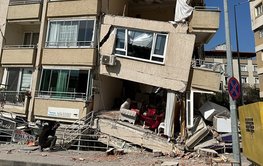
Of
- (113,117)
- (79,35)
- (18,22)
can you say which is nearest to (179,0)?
(79,35)

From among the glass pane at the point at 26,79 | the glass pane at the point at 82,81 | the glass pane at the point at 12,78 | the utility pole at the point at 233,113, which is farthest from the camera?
the glass pane at the point at 12,78

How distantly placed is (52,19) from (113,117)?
792 centimetres

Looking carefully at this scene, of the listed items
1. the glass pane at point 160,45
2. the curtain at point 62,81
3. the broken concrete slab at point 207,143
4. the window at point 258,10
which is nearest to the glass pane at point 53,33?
the curtain at point 62,81

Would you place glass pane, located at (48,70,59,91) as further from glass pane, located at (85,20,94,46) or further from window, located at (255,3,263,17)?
window, located at (255,3,263,17)

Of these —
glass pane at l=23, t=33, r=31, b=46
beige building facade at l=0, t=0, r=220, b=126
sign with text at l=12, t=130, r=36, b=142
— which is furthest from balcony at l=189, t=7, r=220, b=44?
glass pane at l=23, t=33, r=31, b=46

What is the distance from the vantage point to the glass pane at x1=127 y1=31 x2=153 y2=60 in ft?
55.2

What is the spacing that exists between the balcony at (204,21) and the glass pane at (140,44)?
8.22 feet

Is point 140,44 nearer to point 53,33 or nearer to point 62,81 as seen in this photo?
point 62,81

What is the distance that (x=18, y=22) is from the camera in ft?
67.7

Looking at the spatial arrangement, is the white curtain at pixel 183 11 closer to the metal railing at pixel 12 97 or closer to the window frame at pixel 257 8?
the metal railing at pixel 12 97

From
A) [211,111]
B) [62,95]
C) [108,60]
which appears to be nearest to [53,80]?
[62,95]

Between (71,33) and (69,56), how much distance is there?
162 cm

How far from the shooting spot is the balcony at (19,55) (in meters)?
19.0

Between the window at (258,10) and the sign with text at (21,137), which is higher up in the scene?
the window at (258,10)
